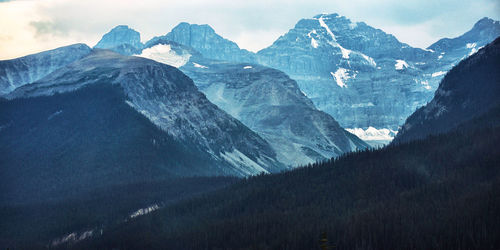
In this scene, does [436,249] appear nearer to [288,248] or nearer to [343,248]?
[343,248]

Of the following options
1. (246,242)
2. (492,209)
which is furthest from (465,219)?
(246,242)

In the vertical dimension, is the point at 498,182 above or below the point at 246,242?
above

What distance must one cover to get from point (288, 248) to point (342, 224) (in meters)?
16.6

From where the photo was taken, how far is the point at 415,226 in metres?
181

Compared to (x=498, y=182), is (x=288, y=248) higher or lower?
lower

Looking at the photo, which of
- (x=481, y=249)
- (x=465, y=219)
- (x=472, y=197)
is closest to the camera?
(x=481, y=249)

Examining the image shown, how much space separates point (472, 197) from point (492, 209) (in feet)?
33.5

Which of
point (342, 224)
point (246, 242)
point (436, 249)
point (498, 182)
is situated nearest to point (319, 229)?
point (342, 224)

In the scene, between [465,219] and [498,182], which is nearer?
[465,219]

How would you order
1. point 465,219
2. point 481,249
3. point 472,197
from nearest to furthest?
1. point 481,249
2. point 465,219
3. point 472,197

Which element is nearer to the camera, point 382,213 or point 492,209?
point 492,209

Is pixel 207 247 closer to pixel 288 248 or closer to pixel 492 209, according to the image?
pixel 288 248

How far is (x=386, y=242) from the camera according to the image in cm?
17775

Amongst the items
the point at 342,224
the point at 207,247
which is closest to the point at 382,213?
the point at 342,224
